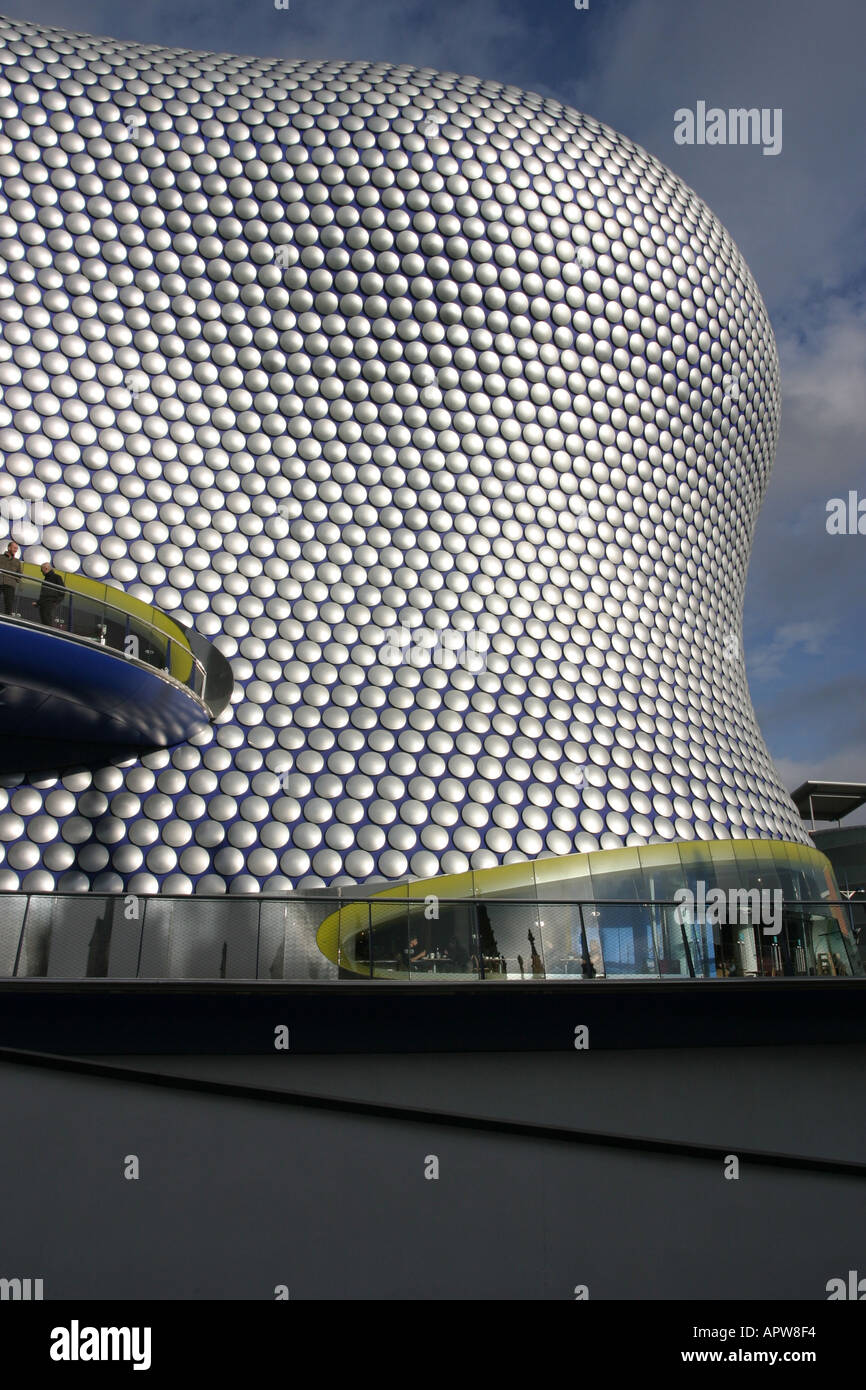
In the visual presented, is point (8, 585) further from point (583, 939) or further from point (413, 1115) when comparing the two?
point (583, 939)

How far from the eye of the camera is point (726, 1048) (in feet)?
32.2

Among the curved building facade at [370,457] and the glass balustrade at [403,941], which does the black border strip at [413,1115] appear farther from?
the curved building facade at [370,457]

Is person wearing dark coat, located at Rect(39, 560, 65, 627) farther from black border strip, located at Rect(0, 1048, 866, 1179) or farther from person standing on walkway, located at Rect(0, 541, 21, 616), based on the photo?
black border strip, located at Rect(0, 1048, 866, 1179)

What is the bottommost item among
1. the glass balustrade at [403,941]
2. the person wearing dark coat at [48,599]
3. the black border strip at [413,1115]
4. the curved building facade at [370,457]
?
the black border strip at [413,1115]

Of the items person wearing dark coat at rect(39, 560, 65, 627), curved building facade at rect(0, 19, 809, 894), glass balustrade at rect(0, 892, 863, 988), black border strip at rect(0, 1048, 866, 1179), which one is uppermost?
curved building facade at rect(0, 19, 809, 894)

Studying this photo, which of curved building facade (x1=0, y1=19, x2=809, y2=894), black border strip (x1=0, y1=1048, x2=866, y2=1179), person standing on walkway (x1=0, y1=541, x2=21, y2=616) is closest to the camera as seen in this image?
black border strip (x1=0, y1=1048, x2=866, y2=1179)

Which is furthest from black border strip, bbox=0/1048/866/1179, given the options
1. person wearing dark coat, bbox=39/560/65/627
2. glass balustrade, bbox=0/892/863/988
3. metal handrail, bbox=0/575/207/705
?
person wearing dark coat, bbox=39/560/65/627

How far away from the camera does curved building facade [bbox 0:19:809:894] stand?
45.1ft

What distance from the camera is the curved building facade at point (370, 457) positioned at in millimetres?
13758

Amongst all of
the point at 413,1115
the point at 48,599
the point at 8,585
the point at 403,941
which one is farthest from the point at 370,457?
the point at 413,1115

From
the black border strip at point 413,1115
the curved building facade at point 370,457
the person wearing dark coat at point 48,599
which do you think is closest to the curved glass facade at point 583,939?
the black border strip at point 413,1115

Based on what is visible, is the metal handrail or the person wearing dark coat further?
the person wearing dark coat
